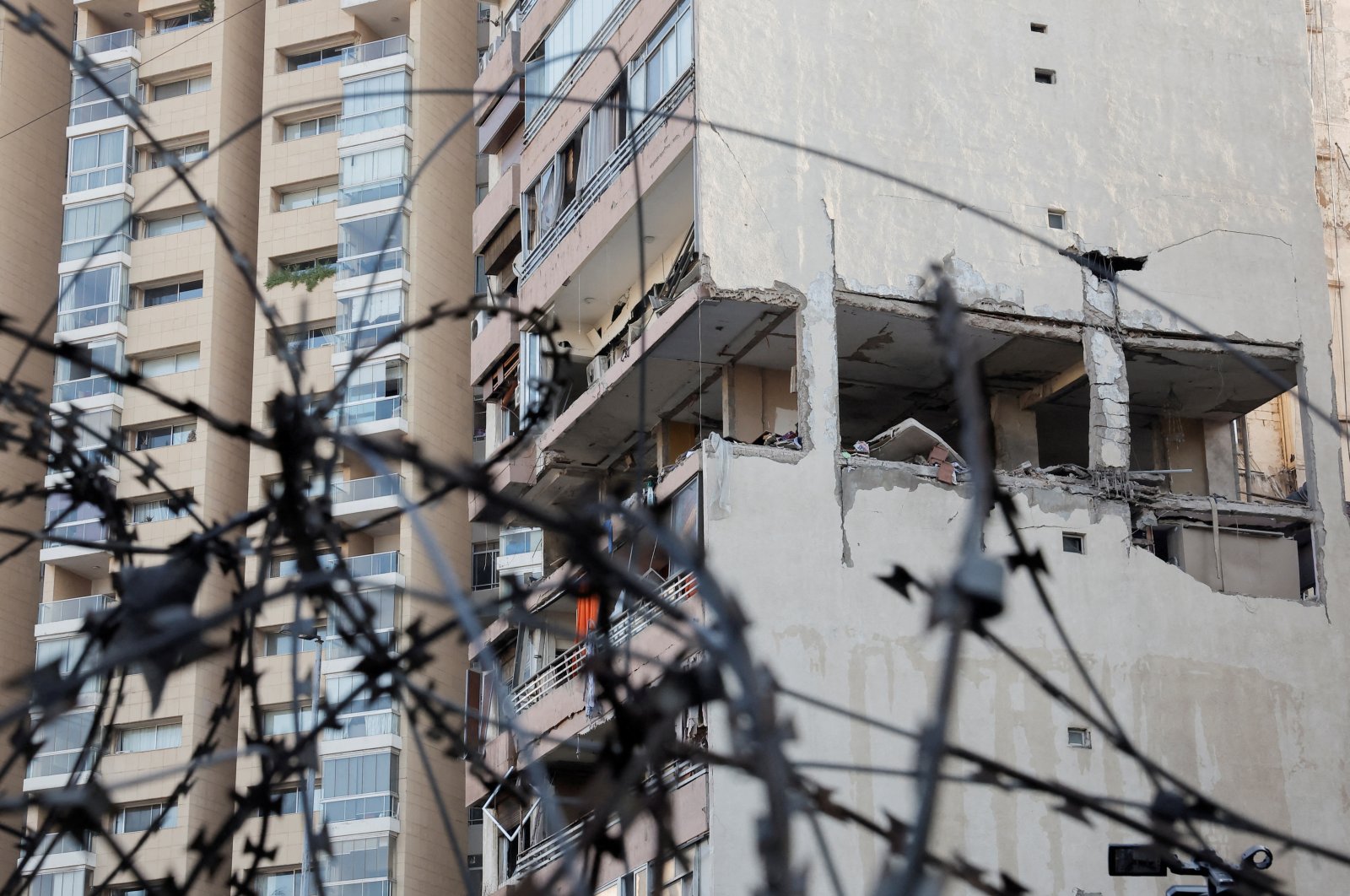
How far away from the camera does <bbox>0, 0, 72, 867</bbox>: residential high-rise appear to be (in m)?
50.6

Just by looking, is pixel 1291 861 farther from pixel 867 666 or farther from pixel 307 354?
pixel 307 354

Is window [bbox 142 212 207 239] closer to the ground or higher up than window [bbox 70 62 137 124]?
closer to the ground

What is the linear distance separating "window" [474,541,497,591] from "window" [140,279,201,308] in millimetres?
9811

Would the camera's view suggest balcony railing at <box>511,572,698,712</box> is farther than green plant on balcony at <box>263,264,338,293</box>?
No

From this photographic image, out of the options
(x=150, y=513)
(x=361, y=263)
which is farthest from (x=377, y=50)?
(x=150, y=513)

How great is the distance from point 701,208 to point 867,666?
18.9 ft

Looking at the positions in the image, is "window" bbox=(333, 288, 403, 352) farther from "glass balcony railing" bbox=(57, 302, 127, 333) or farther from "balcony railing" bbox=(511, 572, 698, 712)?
"balcony railing" bbox=(511, 572, 698, 712)

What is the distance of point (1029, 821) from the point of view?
2383cm

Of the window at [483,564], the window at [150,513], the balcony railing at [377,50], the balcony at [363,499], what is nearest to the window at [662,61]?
the balcony at [363,499]

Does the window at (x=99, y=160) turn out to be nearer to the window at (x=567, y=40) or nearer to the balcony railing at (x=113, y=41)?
the balcony railing at (x=113, y=41)

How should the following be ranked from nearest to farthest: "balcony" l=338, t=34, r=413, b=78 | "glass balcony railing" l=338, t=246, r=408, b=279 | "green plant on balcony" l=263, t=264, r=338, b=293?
1. "glass balcony railing" l=338, t=246, r=408, b=279
2. "green plant on balcony" l=263, t=264, r=338, b=293
3. "balcony" l=338, t=34, r=413, b=78

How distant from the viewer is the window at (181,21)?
53.2 metres

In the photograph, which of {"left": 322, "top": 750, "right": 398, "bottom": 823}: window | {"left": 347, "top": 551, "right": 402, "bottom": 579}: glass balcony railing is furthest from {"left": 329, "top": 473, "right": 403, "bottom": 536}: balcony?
{"left": 322, "top": 750, "right": 398, "bottom": 823}: window

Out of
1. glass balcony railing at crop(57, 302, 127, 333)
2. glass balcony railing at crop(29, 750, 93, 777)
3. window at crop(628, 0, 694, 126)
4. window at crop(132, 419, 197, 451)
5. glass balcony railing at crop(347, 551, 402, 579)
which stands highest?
glass balcony railing at crop(57, 302, 127, 333)
